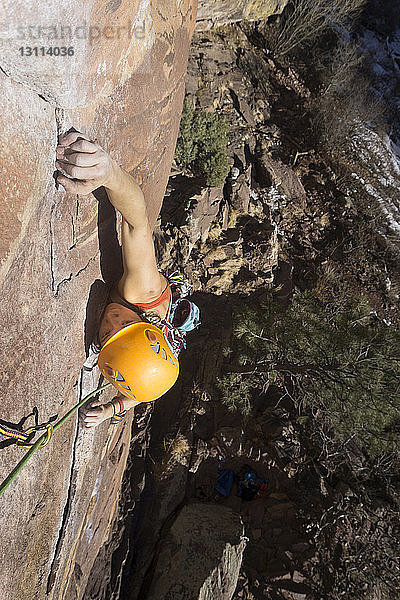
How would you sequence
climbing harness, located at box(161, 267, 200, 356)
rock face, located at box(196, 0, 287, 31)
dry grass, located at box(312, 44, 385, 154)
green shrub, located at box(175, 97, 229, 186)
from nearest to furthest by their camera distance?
climbing harness, located at box(161, 267, 200, 356) < green shrub, located at box(175, 97, 229, 186) < rock face, located at box(196, 0, 287, 31) < dry grass, located at box(312, 44, 385, 154)

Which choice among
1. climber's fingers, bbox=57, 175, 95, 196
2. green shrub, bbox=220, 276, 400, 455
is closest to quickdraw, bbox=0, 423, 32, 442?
climber's fingers, bbox=57, 175, 95, 196

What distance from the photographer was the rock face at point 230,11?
6207 millimetres

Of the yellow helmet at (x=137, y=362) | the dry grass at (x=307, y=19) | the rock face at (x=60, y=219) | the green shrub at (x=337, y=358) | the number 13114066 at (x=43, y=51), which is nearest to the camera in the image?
the number 13114066 at (x=43, y=51)

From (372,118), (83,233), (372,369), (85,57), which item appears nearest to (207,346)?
(372,369)

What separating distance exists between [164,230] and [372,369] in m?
2.82

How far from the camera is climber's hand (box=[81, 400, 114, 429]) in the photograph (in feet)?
8.38

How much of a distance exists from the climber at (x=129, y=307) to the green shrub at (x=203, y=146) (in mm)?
2900

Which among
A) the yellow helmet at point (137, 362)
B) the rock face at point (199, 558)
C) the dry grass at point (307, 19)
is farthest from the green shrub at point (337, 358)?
the dry grass at point (307, 19)

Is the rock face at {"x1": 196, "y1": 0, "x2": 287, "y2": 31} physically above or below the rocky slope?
above

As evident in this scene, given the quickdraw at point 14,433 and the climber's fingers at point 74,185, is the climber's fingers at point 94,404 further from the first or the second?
the climber's fingers at point 74,185

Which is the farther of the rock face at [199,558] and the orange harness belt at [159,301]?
the rock face at [199,558]

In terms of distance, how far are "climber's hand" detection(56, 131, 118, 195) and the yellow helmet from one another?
0.90 metres

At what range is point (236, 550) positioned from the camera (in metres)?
4.01

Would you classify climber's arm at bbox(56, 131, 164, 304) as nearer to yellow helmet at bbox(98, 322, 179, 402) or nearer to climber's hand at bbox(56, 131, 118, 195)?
climber's hand at bbox(56, 131, 118, 195)
